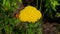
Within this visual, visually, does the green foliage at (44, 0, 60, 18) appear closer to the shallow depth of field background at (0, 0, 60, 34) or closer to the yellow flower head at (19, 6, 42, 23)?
the shallow depth of field background at (0, 0, 60, 34)

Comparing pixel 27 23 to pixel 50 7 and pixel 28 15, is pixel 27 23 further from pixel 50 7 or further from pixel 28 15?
pixel 50 7

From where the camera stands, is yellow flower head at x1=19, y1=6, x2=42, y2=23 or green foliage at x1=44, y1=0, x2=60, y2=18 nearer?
yellow flower head at x1=19, y1=6, x2=42, y2=23

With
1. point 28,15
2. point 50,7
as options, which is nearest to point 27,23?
point 28,15

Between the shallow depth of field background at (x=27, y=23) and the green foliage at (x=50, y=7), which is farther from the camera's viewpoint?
the green foliage at (x=50, y=7)

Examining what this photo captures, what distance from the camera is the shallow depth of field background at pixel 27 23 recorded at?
259 centimetres

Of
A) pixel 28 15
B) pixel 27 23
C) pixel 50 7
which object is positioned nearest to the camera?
pixel 28 15

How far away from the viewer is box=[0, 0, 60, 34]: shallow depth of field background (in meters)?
2.59

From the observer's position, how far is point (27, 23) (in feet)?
9.14

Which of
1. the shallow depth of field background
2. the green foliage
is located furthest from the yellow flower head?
the green foliage

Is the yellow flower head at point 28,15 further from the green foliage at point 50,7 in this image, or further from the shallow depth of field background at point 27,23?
the green foliage at point 50,7

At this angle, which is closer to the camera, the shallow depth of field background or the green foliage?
the shallow depth of field background

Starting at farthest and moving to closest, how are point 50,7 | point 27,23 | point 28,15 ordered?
point 50,7
point 27,23
point 28,15

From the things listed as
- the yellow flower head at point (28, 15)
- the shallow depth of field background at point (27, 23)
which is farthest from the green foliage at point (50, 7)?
the yellow flower head at point (28, 15)

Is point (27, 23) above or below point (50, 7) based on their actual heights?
below
